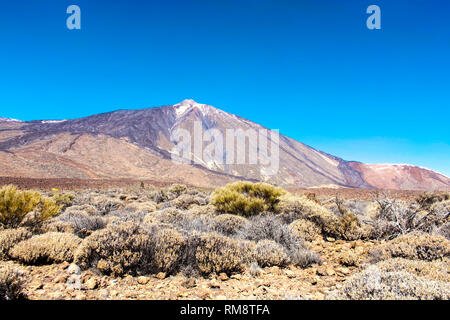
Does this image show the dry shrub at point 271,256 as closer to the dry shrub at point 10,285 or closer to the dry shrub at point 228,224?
the dry shrub at point 228,224

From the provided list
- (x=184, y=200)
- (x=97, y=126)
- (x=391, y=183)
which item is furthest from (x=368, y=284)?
(x=391, y=183)

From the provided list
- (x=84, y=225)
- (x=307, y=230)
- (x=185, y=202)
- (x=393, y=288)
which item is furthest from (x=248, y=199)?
(x=393, y=288)

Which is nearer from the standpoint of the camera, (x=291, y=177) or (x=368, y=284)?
(x=368, y=284)

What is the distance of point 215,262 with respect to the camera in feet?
12.6

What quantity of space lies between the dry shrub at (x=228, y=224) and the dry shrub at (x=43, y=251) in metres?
3.07

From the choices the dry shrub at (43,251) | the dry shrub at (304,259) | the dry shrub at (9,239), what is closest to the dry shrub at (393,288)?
the dry shrub at (304,259)

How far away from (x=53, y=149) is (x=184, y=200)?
235 feet

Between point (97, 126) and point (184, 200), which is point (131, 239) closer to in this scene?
point (184, 200)

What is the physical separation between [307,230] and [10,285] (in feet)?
18.5

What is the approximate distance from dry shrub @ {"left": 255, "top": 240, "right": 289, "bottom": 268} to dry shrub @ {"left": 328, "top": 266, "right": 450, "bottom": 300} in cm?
145

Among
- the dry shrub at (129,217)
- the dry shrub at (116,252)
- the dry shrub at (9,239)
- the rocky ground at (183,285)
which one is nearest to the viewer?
the rocky ground at (183,285)

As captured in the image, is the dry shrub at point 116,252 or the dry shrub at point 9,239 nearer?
the dry shrub at point 116,252

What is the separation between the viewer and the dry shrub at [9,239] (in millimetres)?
4000

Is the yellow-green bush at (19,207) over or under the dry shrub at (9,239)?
over
